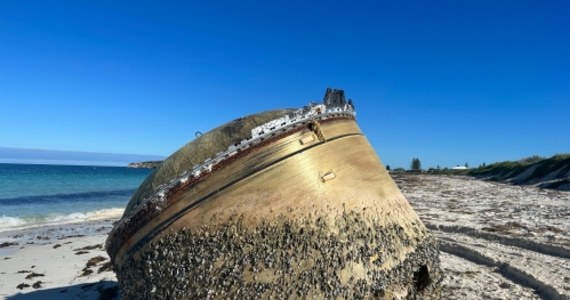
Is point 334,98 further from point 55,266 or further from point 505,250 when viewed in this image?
point 55,266

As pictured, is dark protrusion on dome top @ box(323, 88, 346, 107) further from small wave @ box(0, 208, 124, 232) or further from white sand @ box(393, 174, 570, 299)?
small wave @ box(0, 208, 124, 232)

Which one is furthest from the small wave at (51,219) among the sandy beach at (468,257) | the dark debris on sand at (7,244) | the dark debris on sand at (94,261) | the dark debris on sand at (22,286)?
the dark debris on sand at (22,286)

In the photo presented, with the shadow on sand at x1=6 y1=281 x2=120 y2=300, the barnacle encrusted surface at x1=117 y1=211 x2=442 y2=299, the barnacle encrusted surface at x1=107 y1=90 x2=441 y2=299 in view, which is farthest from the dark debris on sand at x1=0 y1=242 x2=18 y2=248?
the barnacle encrusted surface at x1=117 y1=211 x2=442 y2=299

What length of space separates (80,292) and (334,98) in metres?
5.62

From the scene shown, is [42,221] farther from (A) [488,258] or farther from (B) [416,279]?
(B) [416,279]

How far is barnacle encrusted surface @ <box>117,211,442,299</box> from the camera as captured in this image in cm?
315

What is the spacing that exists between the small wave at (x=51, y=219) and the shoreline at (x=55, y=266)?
2437 mm

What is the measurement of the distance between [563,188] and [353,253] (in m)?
22.1

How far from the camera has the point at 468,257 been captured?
8.06 metres

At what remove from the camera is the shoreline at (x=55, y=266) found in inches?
288

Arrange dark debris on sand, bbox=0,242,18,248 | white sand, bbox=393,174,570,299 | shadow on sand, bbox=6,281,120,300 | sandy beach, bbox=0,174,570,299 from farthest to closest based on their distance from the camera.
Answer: dark debris on sand, bbox=0,242,18,248 → shadow on sand, bbox=6,281,120,300 → sandy beach, bbox=0,174,570,299 → white sand, bbox=393,174,570,299

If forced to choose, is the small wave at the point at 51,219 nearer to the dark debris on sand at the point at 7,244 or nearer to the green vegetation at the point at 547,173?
the dark debris on sand at the point at 7,244

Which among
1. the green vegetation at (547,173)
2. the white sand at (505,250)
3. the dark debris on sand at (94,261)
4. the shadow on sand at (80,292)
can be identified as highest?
the green vegetation at (547,173)

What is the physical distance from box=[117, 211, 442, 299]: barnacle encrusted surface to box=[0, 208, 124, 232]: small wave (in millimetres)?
17908
